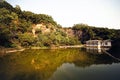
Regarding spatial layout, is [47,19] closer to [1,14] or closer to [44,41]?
[44,41]

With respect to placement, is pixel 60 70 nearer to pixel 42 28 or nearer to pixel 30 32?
pixel 30 32

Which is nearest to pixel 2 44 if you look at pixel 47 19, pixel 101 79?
pixel 47 19

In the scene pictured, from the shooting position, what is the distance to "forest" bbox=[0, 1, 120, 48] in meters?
39.4

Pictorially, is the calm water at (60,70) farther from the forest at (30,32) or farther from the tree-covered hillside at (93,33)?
the tree-covered hillside at (93,33)

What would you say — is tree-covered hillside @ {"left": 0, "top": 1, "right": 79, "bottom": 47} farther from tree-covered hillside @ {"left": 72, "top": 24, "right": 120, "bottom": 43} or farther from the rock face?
tree-covered hillside @ {"left": 72, "top": 24, "right": 120, "bottom": 43}

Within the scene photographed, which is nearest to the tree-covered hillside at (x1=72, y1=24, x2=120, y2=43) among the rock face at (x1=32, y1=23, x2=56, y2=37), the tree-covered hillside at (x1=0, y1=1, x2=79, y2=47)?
the tree-covered hillside at (x1=0, y1=1, x2=79, y2=47)

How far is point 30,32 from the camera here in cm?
5028

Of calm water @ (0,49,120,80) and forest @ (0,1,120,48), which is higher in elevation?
forest @ (0,1,120,48)

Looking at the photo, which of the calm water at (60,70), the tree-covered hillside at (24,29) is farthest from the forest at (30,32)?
the calm water at (60,70)

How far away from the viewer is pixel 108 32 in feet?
198

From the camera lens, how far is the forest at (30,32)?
39356mm

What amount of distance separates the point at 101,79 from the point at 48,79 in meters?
4.09

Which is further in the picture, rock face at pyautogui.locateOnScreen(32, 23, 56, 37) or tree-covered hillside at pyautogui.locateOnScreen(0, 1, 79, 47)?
rock face at pyautogui.locateOnScreen(32, 23, 56, 37)

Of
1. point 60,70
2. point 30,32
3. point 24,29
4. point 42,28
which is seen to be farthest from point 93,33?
point 60,70
